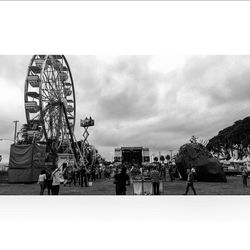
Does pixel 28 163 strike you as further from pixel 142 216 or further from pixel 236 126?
pixel 236 126

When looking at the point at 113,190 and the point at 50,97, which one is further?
the point at 50,97

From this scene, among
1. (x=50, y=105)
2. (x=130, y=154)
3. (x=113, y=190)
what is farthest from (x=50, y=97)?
(x=130, y=154)

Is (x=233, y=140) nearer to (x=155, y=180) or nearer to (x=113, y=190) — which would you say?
(x=113, y=190)

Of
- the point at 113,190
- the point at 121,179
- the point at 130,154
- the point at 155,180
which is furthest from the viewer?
the point at 130,154

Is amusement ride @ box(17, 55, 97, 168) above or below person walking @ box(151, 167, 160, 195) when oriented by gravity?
above

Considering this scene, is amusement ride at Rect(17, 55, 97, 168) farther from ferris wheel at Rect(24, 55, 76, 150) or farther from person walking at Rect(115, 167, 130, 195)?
person walking at Rect(115, 167, 130, 195)

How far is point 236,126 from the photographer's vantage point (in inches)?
1810

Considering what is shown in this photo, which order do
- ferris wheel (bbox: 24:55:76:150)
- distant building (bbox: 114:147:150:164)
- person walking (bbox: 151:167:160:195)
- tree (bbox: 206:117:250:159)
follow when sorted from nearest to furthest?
person walking (bbox: 151:167:160:195) < ferris wheel (bbox: 24:55:76:150) < tree (bbox: 206:117:250:159) < distant building (bbox: 114:147:150:164)

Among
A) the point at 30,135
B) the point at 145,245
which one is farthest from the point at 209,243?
the point at 30,135

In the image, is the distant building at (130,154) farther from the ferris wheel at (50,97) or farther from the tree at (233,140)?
the ferris wheel at (50,97)

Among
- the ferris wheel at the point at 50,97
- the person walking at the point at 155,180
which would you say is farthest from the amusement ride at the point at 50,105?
the person walking at the point at 155,180

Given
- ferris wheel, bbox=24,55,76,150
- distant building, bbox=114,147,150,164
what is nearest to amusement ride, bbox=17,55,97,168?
ferris wheel, bbox=24,55,76,150

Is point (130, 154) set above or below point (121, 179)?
above

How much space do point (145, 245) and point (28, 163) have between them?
19.4m
